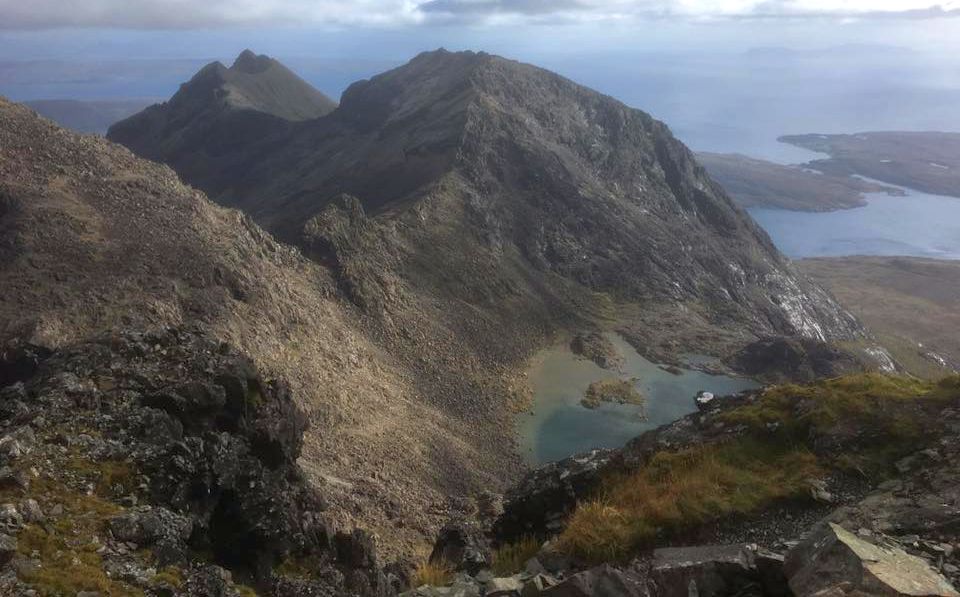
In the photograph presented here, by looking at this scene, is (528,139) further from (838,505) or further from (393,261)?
(838,505)

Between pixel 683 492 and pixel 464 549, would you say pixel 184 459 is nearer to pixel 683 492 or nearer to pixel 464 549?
pixel 464 549

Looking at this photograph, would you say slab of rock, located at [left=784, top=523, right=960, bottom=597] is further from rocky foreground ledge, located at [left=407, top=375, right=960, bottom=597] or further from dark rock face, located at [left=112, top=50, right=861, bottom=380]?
dark rock face, located at [left=112, top=50, right=861, bottom=380]

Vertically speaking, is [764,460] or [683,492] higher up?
[683,492]

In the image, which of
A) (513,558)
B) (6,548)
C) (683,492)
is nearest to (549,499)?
(513,558)

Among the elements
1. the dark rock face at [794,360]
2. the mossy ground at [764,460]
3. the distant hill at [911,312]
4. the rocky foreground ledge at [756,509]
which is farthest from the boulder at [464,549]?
the distant hill at [911,312]

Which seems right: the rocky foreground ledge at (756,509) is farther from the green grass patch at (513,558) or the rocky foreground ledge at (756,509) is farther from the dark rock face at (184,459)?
the dark rock face at (184,459)

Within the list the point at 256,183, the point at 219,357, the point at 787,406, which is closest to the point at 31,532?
the point at 219,357
